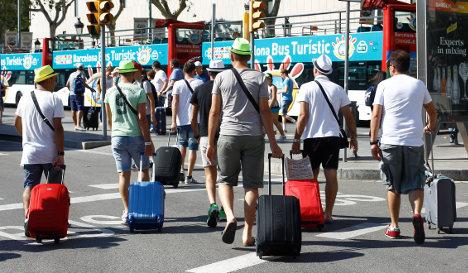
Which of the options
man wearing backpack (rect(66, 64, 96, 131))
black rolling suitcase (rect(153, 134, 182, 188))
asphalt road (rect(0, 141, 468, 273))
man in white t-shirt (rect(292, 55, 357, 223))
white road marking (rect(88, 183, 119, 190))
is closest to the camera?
asphalt road (rect(0, 141, 468, 273))

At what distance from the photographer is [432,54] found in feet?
50.7

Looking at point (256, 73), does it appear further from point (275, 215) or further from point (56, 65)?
point (56, 65)

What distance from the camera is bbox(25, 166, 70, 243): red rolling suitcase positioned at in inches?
349

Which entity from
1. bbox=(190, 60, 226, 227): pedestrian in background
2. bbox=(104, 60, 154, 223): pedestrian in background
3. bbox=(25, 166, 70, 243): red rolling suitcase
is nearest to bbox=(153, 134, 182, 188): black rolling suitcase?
bbox=(190, 60, 226, 227): pedestrian in background

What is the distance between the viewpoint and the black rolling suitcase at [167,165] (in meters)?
13.0

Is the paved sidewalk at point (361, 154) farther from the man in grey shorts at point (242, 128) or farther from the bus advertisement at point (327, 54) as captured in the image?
the man in grey shorts at point (242, 128)

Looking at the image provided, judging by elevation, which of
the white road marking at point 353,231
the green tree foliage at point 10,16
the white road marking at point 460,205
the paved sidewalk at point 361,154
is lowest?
the white road marking at point 353,231

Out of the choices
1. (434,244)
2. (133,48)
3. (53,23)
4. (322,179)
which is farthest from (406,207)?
(53,23)

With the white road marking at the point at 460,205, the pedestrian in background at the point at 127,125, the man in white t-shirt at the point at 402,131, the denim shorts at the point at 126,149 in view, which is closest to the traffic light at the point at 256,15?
the white road marking at the point at 460,205

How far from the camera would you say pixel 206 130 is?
1081 cm

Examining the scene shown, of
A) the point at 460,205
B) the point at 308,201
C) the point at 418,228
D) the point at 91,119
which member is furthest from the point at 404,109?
the point at 91,119

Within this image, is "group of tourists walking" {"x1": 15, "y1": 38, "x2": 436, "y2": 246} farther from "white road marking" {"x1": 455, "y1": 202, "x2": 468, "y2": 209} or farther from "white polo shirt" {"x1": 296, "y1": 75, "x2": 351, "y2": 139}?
"white road marking" {"x1": 455, "y1": 202, "x2": 468, "y2": 209}

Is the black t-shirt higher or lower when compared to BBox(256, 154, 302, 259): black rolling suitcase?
higher

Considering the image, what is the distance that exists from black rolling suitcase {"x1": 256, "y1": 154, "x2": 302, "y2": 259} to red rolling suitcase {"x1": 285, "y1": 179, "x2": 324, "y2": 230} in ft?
4.72
